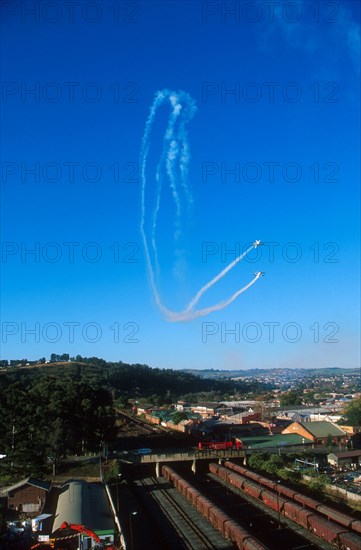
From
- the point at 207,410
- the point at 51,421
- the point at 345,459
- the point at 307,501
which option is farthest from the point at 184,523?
the point at 207,410

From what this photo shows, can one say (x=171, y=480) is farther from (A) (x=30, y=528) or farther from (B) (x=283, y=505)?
(A) (x=30, y=528)

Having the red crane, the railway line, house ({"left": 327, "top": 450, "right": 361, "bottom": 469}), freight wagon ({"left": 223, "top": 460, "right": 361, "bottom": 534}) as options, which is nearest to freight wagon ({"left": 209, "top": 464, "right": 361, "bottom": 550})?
freight wagon ({"left": 223, "top": 460, "right": 361, "bottom": 534})

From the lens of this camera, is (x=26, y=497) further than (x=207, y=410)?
No

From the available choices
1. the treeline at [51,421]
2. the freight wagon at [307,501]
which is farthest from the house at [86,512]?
the freight wagon at [307,501]

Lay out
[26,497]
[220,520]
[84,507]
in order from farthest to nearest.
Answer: [26,497] → [84,507] → [220,520]

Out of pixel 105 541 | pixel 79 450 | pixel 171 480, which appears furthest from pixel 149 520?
pixel 79 450

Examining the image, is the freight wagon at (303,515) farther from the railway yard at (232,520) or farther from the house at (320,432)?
the house at (320,432)

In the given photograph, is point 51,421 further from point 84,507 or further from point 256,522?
point 256,522
